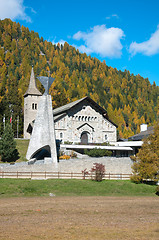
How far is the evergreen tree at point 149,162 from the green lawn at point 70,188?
1.12 meters

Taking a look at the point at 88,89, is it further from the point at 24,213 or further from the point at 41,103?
the point at 24,213

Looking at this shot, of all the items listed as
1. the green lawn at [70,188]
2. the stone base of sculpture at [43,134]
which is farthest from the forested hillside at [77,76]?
the green lawn at [70,188]

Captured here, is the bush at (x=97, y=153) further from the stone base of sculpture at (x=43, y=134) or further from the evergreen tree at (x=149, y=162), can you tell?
the evergreen tree at (x=149, y=162)

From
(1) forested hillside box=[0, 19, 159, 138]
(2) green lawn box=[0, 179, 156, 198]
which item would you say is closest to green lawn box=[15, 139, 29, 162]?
(2) green lawn box=[0, 179, 156, 198]

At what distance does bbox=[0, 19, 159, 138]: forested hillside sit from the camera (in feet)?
429

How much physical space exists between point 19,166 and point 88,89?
116m

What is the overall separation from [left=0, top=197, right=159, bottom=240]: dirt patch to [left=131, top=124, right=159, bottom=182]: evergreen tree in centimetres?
707

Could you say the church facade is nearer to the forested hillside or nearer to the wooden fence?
the wooden fence

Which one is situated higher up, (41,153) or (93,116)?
(93,116)

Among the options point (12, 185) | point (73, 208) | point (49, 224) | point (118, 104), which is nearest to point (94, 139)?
point (12, 185)

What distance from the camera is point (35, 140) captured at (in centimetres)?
3531

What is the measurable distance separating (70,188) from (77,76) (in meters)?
135

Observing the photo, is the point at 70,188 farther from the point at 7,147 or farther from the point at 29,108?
the point at 29,108

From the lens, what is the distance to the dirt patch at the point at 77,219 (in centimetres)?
1266
